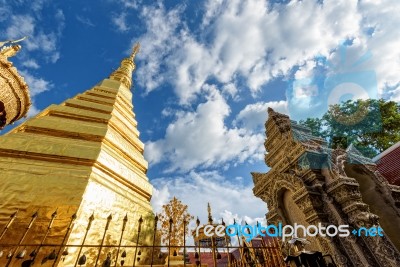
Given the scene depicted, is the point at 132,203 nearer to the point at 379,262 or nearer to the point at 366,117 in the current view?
the point at 379,262

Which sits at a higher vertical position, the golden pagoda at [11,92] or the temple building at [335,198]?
the golden pagoda at [11,92]

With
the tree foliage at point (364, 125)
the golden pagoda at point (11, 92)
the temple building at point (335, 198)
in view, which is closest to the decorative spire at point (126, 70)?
the golden pagoda at point (11, 92)

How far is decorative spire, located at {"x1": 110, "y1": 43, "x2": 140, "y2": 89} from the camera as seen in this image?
1155 cm

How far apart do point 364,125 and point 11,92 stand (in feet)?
78.9

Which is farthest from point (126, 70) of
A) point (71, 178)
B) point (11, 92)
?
point (71, 178)

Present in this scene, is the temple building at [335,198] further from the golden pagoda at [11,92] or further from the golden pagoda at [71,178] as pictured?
the golden pagoda at [11,92]

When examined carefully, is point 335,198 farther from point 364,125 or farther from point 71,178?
point 364,125

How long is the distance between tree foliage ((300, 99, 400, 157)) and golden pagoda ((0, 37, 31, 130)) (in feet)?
63.4

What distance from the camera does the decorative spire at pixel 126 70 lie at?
11.6 meters

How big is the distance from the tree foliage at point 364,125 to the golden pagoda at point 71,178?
16.8 meters

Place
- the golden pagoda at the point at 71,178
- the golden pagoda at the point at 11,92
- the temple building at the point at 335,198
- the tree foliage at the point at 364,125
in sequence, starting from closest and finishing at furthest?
the golden pagoda at the point at 71,178 < the temple building at the point at 335,198 < the golden pagoda at the point at 11,92 < the tree foliage at the point at 364,125

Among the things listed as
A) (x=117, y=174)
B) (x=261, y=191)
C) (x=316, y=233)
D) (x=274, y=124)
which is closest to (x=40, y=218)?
(x=117, y=174)

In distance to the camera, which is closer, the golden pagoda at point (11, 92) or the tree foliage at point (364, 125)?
the golden pagoda at point (11, 92)

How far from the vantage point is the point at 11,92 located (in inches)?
441
